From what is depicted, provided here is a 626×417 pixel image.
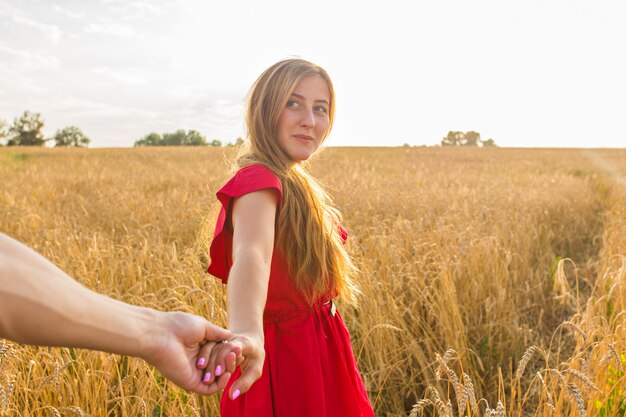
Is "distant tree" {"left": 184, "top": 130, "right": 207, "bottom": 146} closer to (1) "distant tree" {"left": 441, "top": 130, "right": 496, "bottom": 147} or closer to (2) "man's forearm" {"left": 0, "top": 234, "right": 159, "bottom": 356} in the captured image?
(1) "distant tree" {"left": 441, "top": 130, "right": 496, "bottom": 147}

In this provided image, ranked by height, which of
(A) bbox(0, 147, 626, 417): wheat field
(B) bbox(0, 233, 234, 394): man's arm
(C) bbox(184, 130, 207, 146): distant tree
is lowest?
(A) bbox(0, 147, 626, 417): wheat field

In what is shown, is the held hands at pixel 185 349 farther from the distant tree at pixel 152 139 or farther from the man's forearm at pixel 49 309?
the distant tree at pixel 152 139

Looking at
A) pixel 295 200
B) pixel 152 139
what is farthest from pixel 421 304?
pixel 152 139

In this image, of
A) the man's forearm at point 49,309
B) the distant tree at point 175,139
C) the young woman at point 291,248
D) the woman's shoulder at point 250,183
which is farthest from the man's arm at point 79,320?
the distant tree at point 175,139

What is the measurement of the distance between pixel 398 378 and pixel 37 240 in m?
3.08

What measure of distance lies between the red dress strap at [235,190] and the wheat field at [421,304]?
0.39 m

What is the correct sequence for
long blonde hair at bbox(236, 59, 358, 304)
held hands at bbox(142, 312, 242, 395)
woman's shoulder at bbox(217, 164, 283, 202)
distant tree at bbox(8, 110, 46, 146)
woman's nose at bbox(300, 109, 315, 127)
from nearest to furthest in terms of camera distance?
held hands at bbox(142, 312, 242, 395) → woman's shoulder at bbox(217, 164, 283, 202) → long blonde hair at bbox(236, 59, 358, 304) → woman's nose at bbox(300, 109, 315, 127) → distant tree at bbox(8, 110, 46, 146)

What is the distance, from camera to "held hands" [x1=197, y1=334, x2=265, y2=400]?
0.84 meters

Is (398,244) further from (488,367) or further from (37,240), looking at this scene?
(37,240)

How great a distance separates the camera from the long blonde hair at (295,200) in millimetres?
1376

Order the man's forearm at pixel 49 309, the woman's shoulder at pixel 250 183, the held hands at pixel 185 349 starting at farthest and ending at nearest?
the woman's shoulder at pixel 250 183, the held hands at pixel 185 349, the man's forearm at pixel 49 309

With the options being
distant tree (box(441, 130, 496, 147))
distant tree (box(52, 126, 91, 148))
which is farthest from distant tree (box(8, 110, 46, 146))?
distant tree (box(441, 130, 496, 147))

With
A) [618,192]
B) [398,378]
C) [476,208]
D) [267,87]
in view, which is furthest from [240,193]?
[618,192]

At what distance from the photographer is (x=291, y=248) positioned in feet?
4.55
